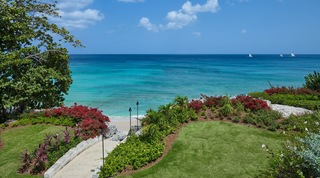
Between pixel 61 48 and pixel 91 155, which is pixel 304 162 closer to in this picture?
pixel 91 155

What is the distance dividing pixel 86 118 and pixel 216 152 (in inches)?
278

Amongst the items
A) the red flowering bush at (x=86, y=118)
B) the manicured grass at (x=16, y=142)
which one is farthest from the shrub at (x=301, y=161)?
the manicured grass at (x=16, y=142)

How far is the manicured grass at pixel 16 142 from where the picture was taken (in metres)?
9.25

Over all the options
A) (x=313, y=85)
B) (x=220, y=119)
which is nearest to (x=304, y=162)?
(x=220, y=119)

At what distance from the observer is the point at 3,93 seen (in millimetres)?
13320

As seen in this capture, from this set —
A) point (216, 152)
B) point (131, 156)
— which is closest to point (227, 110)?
point (216, 152)

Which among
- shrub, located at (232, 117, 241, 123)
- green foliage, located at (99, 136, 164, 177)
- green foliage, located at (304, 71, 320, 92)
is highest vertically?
green foliage, located at (304, 71, 320, 92)

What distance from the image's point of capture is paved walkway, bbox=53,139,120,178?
28.6 feet

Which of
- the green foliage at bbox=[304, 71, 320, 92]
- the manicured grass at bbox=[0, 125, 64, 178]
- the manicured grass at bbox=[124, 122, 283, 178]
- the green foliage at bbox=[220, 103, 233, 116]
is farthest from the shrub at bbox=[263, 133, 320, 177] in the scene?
the green foliage at bbox=[304, 71, 320, 92]

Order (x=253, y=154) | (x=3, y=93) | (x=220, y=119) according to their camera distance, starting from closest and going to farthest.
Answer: (x=253, y=154), (x=220, y=119), (x=3, y=93)

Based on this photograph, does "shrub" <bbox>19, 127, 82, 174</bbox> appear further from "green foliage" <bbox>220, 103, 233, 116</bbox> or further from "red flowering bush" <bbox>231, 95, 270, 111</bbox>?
"red flowering bush" <bbox>231, 95, 270, 111</bbox>

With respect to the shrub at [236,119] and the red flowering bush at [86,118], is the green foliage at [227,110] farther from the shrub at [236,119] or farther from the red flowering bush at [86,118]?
the red flowering bush at [86,118]

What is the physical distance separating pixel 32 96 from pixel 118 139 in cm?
609

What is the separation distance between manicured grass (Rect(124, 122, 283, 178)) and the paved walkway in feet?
7.07
